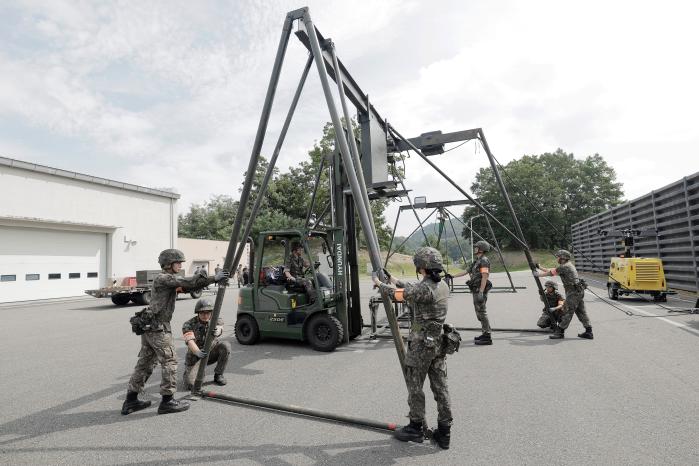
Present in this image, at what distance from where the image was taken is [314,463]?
3031mm

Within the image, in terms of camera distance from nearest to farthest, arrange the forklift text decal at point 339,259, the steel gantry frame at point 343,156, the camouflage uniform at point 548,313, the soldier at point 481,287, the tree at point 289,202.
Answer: the steel gantry frame at point 343,156
the soldier at point 481,287
the forklift text decal at point 339,259
the camouflage uniform at point 548,313
the tree at point 289,202

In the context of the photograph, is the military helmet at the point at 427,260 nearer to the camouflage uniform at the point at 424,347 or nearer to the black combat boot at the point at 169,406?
the camouflage uniform at the point at 424,347

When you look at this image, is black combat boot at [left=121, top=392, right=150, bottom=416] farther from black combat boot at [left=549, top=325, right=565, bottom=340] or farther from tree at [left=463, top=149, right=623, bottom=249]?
tree at [left=463, top=149, right=623, bottom=249]

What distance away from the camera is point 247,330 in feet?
24.7

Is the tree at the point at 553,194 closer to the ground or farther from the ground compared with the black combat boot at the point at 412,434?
farther from the ground

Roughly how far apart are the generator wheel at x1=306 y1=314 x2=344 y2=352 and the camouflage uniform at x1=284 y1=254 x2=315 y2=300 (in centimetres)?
48

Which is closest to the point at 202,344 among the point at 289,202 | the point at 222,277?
the point at 222,277

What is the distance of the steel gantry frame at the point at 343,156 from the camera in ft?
13.1

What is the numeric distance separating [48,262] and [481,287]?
69.0 feet

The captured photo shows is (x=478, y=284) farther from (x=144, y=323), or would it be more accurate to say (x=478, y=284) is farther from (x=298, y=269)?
(x=144, y=323)

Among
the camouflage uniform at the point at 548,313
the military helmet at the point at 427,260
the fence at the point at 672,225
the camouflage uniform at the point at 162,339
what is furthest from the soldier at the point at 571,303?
the camouflage uniform at the point at 162,339

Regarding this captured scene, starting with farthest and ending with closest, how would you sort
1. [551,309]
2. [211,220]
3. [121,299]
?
[211,220] → [121,299] → [551,309]

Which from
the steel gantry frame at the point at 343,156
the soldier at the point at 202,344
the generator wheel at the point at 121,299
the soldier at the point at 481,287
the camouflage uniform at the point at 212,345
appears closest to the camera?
the steel gantry frame at the point at 343,156

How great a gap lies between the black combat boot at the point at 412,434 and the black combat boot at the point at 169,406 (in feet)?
7.82
